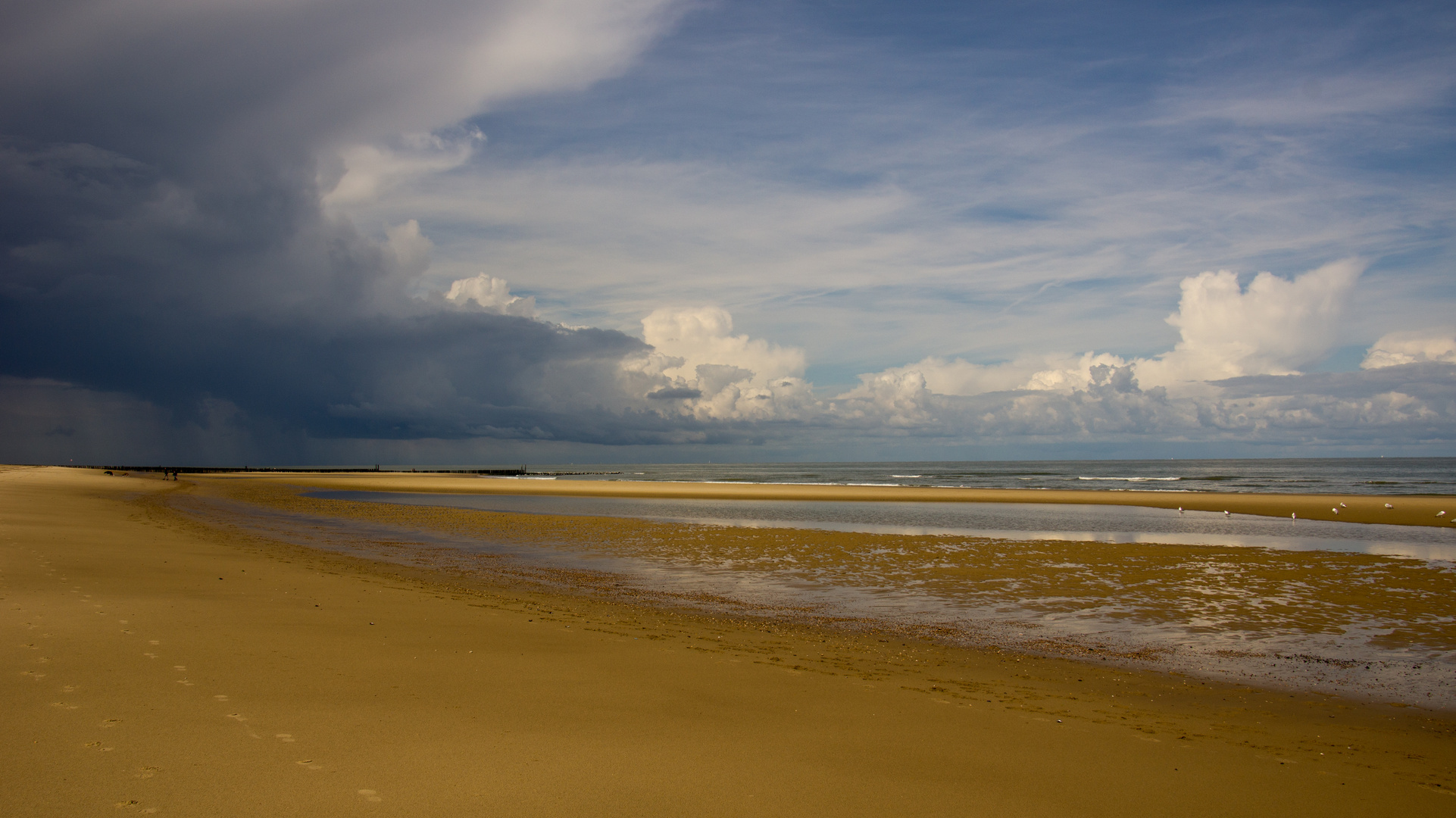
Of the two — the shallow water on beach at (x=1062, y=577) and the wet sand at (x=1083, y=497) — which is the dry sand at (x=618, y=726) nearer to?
the shallow water on beach at (x=1062, y=577)

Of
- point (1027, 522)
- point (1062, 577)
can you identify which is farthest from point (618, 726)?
point (1027, 522)

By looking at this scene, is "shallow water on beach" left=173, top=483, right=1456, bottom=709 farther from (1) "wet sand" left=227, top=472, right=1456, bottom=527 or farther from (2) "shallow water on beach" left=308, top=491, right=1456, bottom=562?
(1) "wet sand" left=227, top=472, right=1456, bottom=527

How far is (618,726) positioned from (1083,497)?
53954 mm

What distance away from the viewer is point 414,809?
5.37 m

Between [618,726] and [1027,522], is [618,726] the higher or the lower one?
the higher one

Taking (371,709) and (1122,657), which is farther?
(1122,657)

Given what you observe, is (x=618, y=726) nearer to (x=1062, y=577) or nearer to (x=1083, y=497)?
(x=1062, y=577)

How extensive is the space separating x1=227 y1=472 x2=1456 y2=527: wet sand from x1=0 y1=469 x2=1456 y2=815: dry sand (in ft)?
121

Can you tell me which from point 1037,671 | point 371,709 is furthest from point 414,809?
point 1037,671

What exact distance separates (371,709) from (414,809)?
99.2 inches

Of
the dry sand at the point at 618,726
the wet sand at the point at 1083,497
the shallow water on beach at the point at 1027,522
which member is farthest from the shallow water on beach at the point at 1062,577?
the wet sand at the point at 1083,497

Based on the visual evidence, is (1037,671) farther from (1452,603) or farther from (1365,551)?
(1365,551)

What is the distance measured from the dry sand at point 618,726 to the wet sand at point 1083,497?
3693cm

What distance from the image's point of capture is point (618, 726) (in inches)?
292
